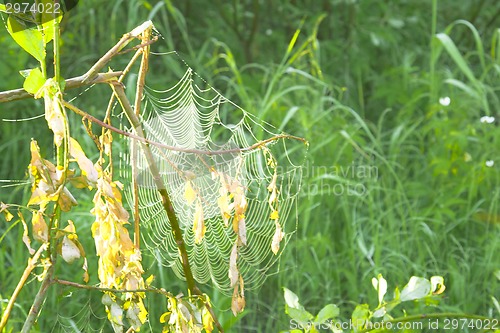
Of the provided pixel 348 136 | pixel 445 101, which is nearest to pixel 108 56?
pixel 348 136

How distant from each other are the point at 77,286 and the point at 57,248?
0.09 meters

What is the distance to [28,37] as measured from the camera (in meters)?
1.28

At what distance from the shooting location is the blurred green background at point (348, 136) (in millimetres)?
2906

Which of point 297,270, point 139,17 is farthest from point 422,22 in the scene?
point 297,270

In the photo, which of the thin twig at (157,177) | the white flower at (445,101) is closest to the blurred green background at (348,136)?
the white flower at (445,101)

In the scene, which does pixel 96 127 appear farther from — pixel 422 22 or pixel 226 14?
pixel 422 22

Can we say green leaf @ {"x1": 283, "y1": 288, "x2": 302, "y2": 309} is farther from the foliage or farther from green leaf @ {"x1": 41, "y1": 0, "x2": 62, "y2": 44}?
green leaf @ {"x1": 41, "y1": 0, "x2": 62, "y2": 44}

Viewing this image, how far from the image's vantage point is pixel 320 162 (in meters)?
3.39

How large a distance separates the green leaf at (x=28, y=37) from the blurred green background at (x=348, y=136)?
104 cm

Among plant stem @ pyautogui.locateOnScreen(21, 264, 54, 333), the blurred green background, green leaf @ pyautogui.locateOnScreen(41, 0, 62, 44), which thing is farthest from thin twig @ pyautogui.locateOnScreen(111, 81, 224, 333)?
the blurred green background

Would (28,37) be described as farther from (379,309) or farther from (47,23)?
(379,309)

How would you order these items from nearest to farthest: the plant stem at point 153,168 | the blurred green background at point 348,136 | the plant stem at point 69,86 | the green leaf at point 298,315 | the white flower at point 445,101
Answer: the plant stem at point 69,86, the plant stem at point 153,168, the green leaf at point 298,315, the blurred green background at point 348,136, the white flower at point 445,101

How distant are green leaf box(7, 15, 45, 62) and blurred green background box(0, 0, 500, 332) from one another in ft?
3.40

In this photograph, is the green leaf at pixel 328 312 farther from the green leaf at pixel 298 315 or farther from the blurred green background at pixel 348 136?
the blurred green background at pixel 348 136
